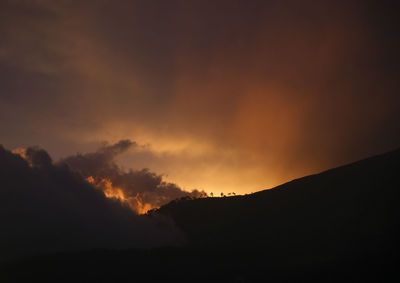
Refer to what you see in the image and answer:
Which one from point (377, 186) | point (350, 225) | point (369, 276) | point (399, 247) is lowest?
point (369, 276)

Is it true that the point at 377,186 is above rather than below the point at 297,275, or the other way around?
above

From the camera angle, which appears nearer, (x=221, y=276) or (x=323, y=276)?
(x=323, y=276)

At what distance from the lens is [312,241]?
7574 inches

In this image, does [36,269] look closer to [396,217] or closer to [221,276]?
[221,276]

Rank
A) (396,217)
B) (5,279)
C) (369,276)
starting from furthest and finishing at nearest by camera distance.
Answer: (5,279)
(396,217)
(369,276)

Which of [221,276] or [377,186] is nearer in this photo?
[221,276]

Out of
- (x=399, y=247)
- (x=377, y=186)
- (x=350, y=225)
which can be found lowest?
Result: (x=399, y=247)

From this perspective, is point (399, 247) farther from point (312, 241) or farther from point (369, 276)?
point (312, 241)

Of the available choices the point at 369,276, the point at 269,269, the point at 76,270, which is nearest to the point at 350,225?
the point at 369,276

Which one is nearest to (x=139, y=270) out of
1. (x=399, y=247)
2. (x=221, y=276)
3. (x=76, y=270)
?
(x=76, y=270)

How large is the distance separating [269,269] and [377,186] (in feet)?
259

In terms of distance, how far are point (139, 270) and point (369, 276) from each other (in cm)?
11651

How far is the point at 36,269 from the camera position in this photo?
193 m

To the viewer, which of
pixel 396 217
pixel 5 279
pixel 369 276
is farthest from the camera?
pixel 5 279
